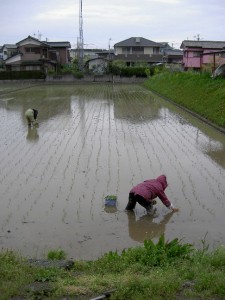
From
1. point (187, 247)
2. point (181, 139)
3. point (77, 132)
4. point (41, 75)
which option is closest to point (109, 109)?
point (77, 132)

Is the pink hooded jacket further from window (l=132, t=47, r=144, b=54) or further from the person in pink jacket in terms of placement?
window (l=132, t=47, r=144, b=54)

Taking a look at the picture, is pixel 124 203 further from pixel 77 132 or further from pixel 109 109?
pixel 109 109

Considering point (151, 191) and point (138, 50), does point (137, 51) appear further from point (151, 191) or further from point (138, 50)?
point (151, 191)

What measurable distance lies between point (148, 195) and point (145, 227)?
55cm

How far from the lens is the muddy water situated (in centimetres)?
579

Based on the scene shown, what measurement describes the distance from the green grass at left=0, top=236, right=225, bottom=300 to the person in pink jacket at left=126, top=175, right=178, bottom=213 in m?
1.98

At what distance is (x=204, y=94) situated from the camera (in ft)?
65.6

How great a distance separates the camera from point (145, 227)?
6.22 meters

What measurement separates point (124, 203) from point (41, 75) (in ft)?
162

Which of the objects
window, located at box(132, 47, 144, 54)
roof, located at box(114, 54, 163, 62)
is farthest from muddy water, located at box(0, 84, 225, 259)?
window, located at box(132, 47, 144, 54)

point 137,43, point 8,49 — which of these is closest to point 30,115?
point 137,43

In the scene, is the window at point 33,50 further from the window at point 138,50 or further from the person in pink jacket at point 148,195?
the person in pink jacket at point 148,195

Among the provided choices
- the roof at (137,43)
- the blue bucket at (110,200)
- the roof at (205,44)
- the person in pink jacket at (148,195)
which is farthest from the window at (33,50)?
the person in pink jacket at (148,195)

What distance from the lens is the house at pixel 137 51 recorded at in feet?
210
